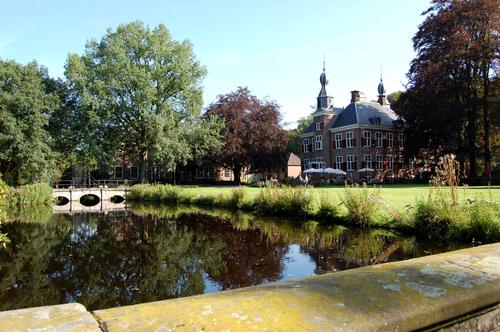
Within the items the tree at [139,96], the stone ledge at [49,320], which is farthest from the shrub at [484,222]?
the tree at [139,96]

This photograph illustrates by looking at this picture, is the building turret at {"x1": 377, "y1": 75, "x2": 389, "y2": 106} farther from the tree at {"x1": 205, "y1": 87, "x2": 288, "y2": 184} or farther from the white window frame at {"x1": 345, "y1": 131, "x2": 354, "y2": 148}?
the tree at {"x1": 205, "y1": 87, "x2": 288, "y2": 184}

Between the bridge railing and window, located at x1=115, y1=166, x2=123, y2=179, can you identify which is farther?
window, located at x1=115, y1=166, x2=123, y2=179

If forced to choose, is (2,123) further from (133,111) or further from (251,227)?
(251,227)

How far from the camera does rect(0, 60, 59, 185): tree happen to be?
29891 mm

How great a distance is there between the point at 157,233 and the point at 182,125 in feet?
83.5

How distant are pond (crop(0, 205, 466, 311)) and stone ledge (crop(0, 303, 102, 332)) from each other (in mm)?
4790

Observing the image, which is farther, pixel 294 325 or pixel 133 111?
pixel 133 111

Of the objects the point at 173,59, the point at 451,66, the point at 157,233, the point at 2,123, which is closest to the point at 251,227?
the point at 157,233

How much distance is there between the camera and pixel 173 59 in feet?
122

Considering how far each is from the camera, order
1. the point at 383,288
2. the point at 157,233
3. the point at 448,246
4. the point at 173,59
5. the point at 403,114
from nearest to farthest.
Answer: the point at 383,288 → the point at 448,246 → the point at 157,233 → the point at 403,114 → the point at 173,59

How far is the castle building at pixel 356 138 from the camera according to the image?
42.3 metres

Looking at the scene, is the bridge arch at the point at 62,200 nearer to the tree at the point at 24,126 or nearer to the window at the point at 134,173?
the tree at the point at 24,126

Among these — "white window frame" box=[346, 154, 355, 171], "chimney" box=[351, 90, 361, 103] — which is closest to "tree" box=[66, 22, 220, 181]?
"white window frame" box=[346, 154, 355, 171]

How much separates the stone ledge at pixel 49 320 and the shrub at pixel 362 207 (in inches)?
446
